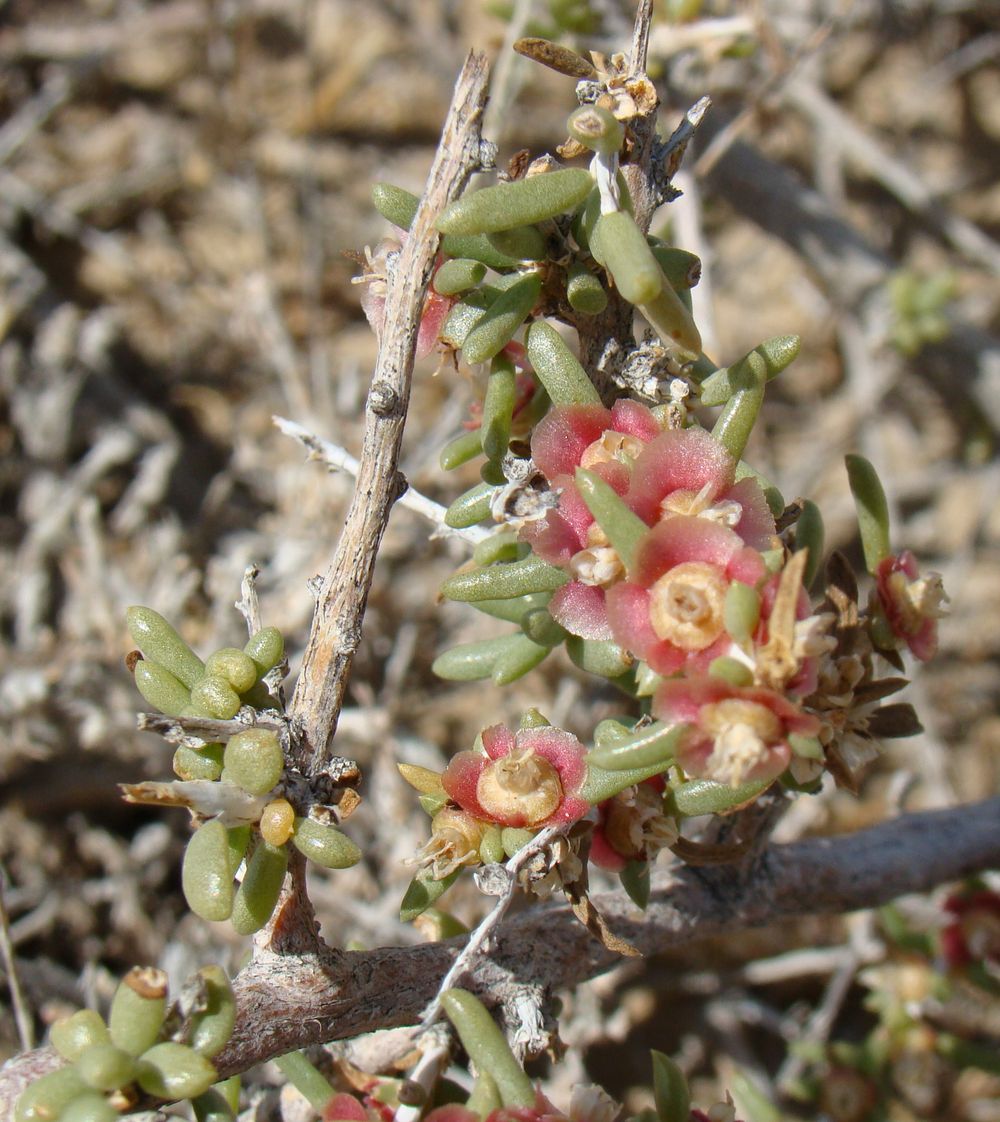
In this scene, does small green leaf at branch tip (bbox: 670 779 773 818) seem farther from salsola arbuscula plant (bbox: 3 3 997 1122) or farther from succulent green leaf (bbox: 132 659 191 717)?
succulent green leaf (bbox: 132 659 191 717)

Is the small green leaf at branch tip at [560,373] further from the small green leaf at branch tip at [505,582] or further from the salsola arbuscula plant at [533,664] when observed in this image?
the small green leaf at branch tip at [505,582]

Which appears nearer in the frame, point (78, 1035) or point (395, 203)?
point (78, 1035)

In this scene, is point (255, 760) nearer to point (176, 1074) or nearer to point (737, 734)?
point (176, 1074)

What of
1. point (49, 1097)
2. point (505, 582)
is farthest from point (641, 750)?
point (49, 1097)

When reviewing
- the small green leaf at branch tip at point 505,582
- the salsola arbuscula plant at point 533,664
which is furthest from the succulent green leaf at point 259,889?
the small green leaf at branch tip at point 505,582

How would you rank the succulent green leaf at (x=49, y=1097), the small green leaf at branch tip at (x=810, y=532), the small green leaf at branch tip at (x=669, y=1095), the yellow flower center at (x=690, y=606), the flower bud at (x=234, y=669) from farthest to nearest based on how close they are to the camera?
1. the small green leaf at branch tip at (x=810, y=532)
2. the small green leaf at branch tip at (x=669, y=1095)
3. the flower bud at (x=234, y=669)
4. the yellow flower center at (x=690, y=606)
5. the succulent green leaf at (x=49, y=1097)

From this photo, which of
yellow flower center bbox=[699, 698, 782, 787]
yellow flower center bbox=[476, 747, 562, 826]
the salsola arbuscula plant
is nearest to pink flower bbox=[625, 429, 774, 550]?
the salsola arbuscula plant
